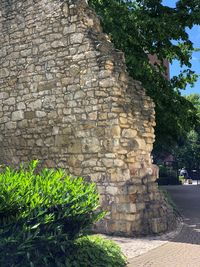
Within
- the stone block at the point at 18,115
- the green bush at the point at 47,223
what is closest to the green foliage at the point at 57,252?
the green bush at the point at 47,223

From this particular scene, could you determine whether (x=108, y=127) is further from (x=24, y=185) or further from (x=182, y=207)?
(x=182, y=207)

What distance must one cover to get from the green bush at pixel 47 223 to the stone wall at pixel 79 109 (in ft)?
10.4

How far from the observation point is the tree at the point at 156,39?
1268 cm

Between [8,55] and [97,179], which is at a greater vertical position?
[8,55]

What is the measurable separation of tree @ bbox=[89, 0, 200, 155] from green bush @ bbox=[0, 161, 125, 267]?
8349 millimetres

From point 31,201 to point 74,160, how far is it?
14.8ft

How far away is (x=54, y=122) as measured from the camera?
9016mm

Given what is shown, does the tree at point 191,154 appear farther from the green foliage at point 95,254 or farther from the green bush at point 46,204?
the green bush at point 46,204

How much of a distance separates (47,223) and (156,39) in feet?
35.0

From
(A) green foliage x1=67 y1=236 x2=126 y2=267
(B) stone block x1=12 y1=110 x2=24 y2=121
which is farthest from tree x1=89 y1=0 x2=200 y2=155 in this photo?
(A) green foliage x1=67 y1=236 x2=126 y2=267

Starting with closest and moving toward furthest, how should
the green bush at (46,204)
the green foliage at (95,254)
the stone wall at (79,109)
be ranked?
the green bush at (46,204) < the green foliage at (95,254) < the stone wall at (79,109)

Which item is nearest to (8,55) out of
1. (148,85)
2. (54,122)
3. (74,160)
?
(54,122)

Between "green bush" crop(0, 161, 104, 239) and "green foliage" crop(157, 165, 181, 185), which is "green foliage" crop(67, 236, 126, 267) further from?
"green foliage" crop(157, 165, 181, 185)

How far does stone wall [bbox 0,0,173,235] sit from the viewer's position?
8070 millimetres
